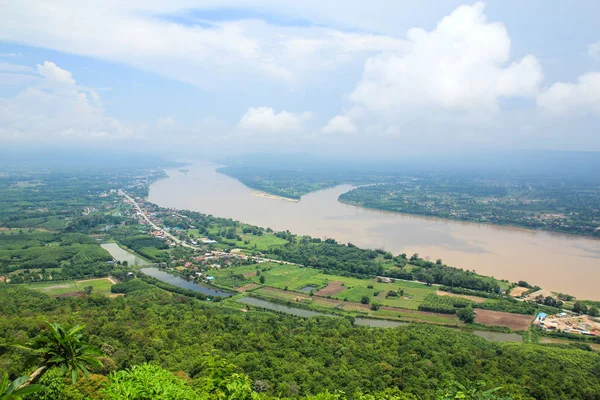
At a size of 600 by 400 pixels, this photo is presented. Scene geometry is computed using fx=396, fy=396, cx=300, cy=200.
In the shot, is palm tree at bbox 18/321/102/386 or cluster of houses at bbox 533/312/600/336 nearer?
palm tree at bbox 18/321/102/386

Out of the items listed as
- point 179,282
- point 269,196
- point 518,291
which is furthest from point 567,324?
point 269,196

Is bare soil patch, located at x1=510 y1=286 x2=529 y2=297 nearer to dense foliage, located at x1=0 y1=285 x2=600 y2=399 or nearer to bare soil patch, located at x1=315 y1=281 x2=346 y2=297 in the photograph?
dense foliage, located at x1=0 y1=285 x2=600 y2=399

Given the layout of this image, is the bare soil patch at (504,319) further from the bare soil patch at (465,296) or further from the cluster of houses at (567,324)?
the bare soil patch at (465,296)

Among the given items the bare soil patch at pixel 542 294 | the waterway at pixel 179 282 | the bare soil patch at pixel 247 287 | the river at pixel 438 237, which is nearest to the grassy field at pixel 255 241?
the river at pixel 438 237

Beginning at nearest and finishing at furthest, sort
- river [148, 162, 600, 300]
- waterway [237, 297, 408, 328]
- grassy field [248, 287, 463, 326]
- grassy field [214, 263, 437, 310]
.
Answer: waterway [237, 297, 408, 328] → grassy field [248, 287, 463, 326] → grassy field [214, 263, 437, 310] → river [148, 162, 600, 300]

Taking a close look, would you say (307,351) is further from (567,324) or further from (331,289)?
(567,324)

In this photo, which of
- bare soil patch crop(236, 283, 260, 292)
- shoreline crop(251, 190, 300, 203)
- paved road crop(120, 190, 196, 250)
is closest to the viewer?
bare soil patch crop(236, 283, 260, 292)

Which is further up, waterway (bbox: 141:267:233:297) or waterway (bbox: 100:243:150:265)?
waterway (bbox: 141:267:233:297)

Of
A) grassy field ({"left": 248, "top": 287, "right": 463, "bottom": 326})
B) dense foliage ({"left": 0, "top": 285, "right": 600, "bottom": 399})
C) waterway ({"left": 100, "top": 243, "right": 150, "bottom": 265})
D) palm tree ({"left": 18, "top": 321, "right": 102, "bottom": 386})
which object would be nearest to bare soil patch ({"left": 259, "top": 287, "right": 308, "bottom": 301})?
grassy field ({"left": 248, "top": 287, "right": 463, "bottom": 326})
